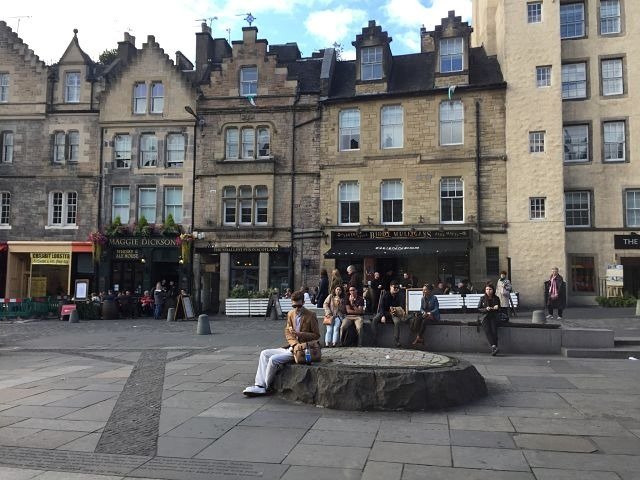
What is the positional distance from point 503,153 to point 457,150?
2.07 metres

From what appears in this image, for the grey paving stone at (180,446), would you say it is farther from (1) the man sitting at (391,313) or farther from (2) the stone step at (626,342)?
(2) the stone step at (626,342)

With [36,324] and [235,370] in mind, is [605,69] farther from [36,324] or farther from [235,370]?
[36,324]

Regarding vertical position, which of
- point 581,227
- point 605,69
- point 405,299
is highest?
point 605,69

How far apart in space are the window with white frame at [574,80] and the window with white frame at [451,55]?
5.06 m

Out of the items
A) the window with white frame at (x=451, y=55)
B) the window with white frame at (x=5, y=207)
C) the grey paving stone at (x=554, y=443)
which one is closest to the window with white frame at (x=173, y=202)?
the window with white frame at (x=5, y=207)

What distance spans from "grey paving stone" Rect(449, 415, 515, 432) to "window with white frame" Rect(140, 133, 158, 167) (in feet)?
85.3

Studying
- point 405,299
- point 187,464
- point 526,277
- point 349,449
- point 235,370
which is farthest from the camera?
point 526,277

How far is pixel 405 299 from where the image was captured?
15422mm

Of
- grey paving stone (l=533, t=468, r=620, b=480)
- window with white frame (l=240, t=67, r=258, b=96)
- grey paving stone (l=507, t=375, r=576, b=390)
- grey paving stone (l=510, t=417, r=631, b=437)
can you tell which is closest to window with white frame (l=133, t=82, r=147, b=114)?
window with white frame (l=240, t=67, r=258, b=96)

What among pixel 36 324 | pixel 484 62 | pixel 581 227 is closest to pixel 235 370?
pixel 36 324

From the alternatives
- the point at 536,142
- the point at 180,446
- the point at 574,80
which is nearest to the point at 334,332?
the point at 180,446

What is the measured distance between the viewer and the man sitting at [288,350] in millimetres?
8258

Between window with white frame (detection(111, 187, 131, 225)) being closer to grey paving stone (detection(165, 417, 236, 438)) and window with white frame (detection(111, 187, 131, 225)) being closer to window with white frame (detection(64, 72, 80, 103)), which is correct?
window with white frame (detection(64, 72, 80, 103))

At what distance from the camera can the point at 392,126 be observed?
27188 mm
